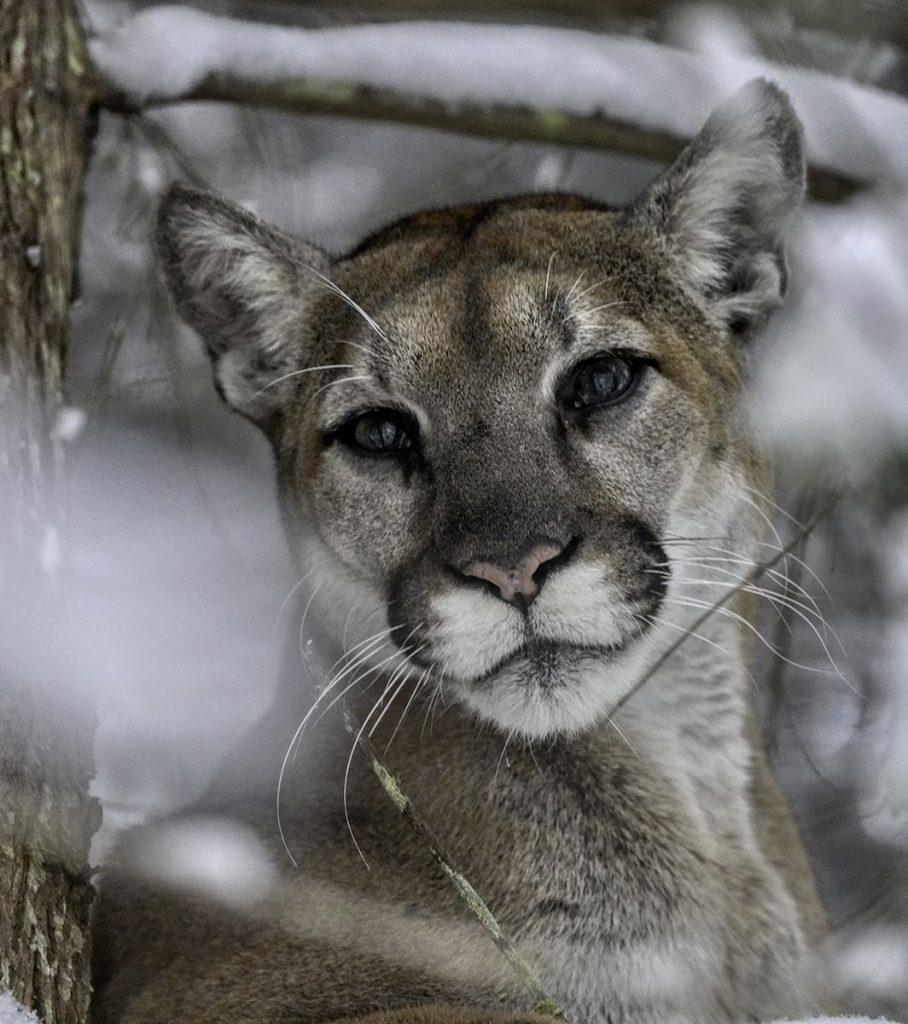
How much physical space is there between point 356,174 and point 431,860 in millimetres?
2428

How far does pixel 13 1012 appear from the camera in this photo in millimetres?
2273

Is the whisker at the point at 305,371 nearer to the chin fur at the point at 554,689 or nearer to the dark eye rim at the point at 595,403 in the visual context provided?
the dark eye rim at the point at 595,403

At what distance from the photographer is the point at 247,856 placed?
9.65 ft

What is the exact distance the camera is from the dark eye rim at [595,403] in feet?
9.39

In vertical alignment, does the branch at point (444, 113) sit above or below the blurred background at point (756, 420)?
above

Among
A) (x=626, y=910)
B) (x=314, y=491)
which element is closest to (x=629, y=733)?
(x=626, y=910)

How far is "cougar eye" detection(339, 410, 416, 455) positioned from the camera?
2.97 m

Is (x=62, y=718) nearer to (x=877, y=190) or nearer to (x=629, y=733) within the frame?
(x=629, y=733)

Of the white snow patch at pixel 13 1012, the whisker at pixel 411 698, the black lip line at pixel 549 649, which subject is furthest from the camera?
the whisker at pixel 411 698

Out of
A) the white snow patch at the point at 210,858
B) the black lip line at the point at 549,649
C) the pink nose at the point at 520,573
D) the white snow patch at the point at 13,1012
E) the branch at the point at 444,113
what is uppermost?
the branch at the point at 444,113

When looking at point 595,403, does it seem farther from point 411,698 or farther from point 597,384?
point 411,698

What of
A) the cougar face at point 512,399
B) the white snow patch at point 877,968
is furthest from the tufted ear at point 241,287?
the white snow patch at point 877,968

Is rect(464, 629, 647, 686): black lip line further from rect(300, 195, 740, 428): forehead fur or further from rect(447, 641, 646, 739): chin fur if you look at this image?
rect(300, 195, 740, 428): forehead fur

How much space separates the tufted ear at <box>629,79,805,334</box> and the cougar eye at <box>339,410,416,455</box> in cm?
68
